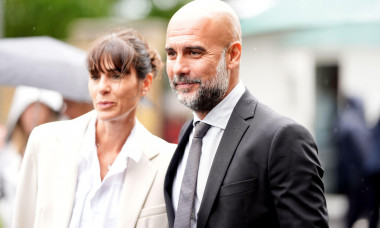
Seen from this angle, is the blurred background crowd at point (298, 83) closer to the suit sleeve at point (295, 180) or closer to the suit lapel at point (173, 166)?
the suit lapel at point (173, 166)

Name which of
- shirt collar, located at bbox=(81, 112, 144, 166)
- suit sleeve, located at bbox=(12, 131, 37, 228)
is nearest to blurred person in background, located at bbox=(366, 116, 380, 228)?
shirt collar, located at bbox=(81, 112, 144, 166)

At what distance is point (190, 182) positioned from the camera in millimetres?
2832

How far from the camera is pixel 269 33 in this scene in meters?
9.28

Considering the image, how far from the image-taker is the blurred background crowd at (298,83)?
16.2 feet

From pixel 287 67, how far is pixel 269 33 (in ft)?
3.01

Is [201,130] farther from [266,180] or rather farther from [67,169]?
[67,169]

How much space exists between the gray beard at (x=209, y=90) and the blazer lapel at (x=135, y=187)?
0.59 meters

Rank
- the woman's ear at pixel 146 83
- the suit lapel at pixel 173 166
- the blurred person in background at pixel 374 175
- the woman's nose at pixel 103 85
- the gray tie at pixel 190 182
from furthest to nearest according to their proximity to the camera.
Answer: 1. the blurred person in background at pixel 374 175
2. the woman's ear at pixel 146 83
3. the woman's nose at pixel 103 85
4. the suit lapel at pixel 173 166
5. the gray tie at pixel 190 182

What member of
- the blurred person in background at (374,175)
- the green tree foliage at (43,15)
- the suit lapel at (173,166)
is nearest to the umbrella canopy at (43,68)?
the suit lapel at (173,166)

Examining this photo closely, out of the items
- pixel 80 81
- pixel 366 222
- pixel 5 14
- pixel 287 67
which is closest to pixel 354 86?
pixel 287 67

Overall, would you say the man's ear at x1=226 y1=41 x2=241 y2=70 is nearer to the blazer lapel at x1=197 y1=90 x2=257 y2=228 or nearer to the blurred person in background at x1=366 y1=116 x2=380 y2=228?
the blazer lapel at x1=197 y1=90 x2=257 y2=228

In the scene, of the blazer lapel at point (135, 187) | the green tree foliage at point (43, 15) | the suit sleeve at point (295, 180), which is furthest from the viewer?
the green tree foliage at point (43, 15)

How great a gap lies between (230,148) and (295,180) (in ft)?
1.16

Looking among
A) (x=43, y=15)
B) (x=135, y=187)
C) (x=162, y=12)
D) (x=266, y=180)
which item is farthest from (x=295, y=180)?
(x=162, y=12)
